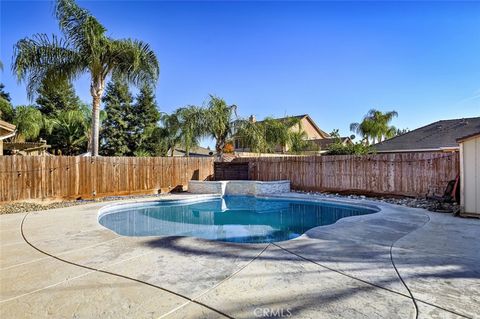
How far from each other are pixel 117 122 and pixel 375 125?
1062 inches

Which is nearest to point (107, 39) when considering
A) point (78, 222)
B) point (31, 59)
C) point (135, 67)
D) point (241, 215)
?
point (135, 67)

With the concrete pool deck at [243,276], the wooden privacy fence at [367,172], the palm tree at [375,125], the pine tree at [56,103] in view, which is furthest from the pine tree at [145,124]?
the concrete pool deck at [243,276]

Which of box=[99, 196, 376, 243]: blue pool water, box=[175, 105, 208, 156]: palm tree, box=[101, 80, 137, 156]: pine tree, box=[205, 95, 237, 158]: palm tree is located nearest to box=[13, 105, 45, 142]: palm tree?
box=[101, 80, 137, 156]: pine tree

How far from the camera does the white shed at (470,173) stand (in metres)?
6.50

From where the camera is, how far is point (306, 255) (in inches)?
154

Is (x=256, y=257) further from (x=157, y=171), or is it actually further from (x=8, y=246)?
(x=157, y=171)

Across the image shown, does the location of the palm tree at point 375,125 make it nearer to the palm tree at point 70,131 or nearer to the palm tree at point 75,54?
the palm tree at point 75,54

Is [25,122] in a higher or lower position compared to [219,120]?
higher

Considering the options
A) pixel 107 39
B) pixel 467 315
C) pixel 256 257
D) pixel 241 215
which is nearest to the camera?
pixel 467 315

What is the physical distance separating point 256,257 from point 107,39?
11.2 m

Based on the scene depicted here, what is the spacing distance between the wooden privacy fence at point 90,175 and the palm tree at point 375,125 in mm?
22031

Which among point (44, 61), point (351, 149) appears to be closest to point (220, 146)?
point (351, 149)

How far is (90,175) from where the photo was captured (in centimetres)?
1100

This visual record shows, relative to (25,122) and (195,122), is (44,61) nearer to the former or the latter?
(195,122)
